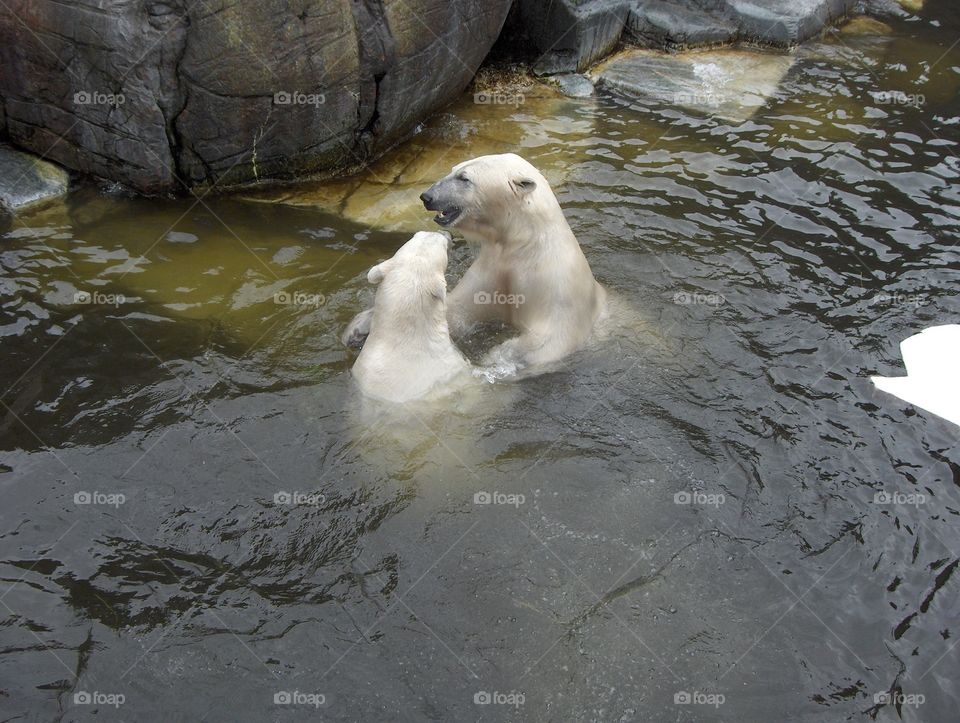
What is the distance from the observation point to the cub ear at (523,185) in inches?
233

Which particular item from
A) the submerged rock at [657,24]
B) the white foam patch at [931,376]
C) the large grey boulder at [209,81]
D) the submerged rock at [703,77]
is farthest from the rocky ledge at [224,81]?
the white foam patch at [931,376]

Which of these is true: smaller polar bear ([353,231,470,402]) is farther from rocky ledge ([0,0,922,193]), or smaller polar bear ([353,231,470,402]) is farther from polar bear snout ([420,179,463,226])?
rocky ledge ([0,0,922,193])

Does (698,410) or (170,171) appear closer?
(698,410)

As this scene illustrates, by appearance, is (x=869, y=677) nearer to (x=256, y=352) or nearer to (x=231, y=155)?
(x=256, y=352)

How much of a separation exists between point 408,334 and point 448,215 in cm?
104

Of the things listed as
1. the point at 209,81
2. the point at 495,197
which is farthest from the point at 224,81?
the point at 495,197

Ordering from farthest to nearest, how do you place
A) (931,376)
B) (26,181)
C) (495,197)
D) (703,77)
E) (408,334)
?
(703,77) < (26,181) < (931,376) < (495,197) < (408,334)

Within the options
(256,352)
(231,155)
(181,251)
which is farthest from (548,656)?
(231,155)

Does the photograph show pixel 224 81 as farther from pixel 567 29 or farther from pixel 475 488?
pixel 567 29

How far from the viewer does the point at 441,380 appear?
5676 millimetres

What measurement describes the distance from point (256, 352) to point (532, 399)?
2.05 meters

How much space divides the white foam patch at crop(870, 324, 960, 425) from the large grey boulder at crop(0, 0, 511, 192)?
5246 millimetres

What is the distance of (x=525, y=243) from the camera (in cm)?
612

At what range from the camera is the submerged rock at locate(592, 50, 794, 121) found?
1008cm
